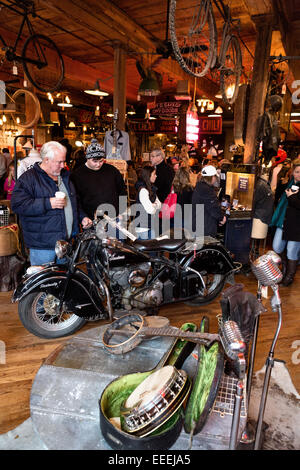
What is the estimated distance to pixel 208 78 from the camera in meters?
9.66

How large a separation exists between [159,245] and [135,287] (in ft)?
1.61

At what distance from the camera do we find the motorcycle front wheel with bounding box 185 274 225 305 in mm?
4128

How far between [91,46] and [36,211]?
5.76 metres

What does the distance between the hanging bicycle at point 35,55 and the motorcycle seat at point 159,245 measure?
366cm

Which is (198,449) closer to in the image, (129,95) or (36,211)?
(36,211)

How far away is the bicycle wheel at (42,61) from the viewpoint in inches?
212

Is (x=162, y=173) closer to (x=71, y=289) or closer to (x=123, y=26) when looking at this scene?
(x=71, y=289)

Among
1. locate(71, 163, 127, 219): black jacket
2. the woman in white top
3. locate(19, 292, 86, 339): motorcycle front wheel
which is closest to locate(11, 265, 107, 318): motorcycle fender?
locate(19, 292, 86, 339): motorcycle front wheel

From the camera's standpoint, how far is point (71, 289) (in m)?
3.06

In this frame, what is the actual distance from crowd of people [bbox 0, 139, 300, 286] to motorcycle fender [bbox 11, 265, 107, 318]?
40cm

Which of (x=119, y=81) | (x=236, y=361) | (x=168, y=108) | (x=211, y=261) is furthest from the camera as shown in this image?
(x=168, y=108)

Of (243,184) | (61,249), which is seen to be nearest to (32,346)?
(61,249)

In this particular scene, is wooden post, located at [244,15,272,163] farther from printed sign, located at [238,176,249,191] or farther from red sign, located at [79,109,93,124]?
red sign, located at [79,109,93,124]
